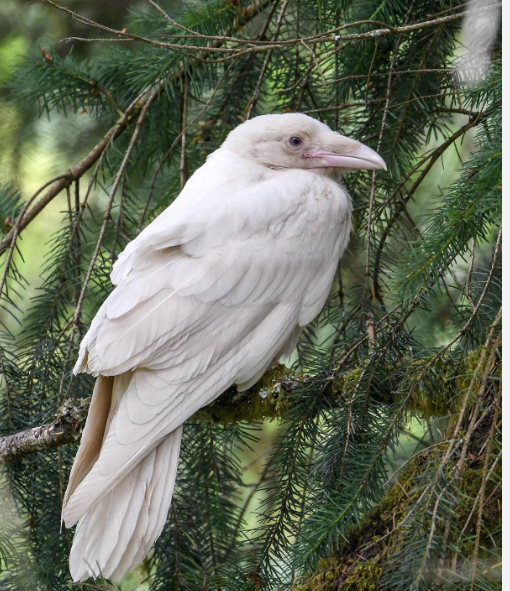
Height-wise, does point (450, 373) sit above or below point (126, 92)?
below

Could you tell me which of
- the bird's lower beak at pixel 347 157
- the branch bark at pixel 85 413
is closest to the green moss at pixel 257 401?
the branch bark at pixel 85 413

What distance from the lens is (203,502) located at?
261 cm

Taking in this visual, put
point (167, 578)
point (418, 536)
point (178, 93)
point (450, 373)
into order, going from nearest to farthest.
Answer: point (418, 536) < point (450, 373) < point (167, 578) < point (178, 93)

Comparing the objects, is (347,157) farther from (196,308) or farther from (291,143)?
(196,308)

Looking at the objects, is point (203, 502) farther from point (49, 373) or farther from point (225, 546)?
point (49, 373)

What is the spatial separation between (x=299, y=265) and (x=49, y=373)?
36.5 inches

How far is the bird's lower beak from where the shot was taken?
7.97 feet

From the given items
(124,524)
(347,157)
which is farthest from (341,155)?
(124,524)

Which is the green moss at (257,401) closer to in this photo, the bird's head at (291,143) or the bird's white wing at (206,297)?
the bird's white wing at (206,297)

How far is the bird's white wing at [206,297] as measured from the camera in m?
2.19

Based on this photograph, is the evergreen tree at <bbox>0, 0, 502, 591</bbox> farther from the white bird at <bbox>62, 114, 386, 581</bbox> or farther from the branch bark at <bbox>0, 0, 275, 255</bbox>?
the white bird at <bbox>62, 114, 386, 581</bbox>

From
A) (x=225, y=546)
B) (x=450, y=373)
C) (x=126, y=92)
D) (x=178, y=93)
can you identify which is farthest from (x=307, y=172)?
(x=225, y=546)

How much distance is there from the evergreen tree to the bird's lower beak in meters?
0.08

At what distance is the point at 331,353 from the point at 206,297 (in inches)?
17.3
